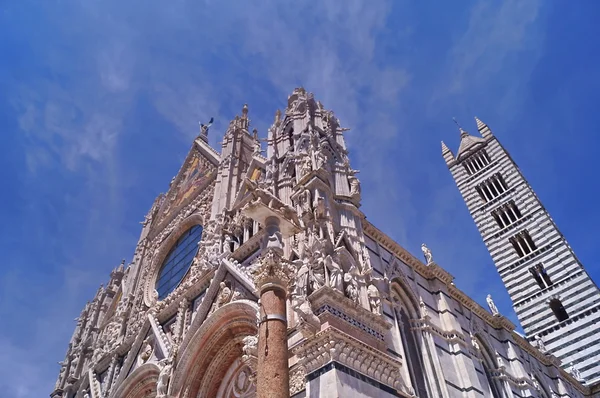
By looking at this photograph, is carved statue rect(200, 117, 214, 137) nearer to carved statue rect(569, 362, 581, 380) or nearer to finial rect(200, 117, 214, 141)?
finial rect(200, 117, 214, 141)

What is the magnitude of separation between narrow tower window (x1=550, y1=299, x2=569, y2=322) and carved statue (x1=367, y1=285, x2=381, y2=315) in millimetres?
21883

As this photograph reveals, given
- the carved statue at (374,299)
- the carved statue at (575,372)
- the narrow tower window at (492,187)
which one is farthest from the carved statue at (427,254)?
the narrow tower window at (492,187)

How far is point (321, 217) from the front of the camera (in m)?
10.9

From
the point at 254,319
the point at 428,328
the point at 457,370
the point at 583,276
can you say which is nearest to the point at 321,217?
the point at 254,319

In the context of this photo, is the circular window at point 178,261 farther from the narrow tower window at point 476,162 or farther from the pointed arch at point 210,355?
the narrow tower window at point 476,162

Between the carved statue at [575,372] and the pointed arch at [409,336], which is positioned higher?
the carved statue at [575,372]

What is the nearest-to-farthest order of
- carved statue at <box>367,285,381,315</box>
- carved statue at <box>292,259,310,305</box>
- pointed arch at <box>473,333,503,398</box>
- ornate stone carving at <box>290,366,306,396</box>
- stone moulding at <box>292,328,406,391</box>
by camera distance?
stone moulding at <box>292,328,406,391</box>, ornate stone carving at <box>290,366,306,396</box>, carved statue at <box>292,259,310,305</box>, carved statue at <box>367,285,381,315</box>, pointed arch at <box>473,333,503,398</box>

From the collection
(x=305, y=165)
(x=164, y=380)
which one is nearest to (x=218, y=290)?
(x=164, y=380)

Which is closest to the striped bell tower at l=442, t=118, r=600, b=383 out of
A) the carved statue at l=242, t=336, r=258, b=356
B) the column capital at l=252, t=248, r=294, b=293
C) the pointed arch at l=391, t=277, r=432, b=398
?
the pointed arch at l=391, t=277, r=432, b=398

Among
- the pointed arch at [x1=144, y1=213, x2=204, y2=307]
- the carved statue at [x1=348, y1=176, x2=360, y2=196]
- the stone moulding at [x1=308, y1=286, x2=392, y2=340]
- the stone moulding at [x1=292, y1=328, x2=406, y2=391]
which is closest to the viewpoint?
the stone moulding at [x1=292, y1=328, x2=406, y2=391]

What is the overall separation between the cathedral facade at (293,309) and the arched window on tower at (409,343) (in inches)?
1.6

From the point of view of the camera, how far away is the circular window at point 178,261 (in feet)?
59.3

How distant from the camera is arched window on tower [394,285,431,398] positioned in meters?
10.8

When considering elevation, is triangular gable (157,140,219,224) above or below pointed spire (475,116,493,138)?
below
